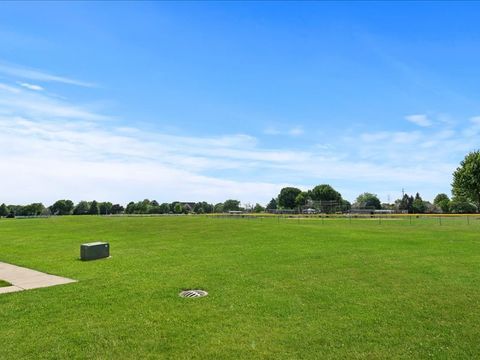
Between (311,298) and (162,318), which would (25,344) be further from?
(311,298)

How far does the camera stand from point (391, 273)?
39.7 feet

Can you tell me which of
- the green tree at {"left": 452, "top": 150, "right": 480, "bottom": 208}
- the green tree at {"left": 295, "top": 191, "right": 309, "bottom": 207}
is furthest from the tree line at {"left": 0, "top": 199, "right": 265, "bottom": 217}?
the green tree at {"left": 452, "top": 150, "right": 480, "bottom": 208}

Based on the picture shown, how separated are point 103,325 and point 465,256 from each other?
14107 mm

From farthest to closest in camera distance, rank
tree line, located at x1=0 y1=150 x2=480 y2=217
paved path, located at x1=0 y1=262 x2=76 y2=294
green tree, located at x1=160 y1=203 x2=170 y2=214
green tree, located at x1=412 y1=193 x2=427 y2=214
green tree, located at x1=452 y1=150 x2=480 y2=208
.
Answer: green tree, located at x1=160 y1=203 x2=170 y2=214 < green tree, located at x1=412 y1=193 x2=427 y2=214 < tree line, located at x1=0 y1=150 x2=480 y2=217 < green tree, located at x1=452 y1=150 x2=480 y2=208 < paved path, located at x1=0 y1=262 x2=76 y2=294

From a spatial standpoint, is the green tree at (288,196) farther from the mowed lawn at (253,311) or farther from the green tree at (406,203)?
the mowed lawn at (253,311)

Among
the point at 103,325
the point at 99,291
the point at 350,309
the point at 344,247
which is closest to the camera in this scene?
the point at 103,325

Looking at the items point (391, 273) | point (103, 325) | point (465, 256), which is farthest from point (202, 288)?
point (465, 256)

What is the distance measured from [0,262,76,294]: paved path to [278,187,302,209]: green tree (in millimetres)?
169600

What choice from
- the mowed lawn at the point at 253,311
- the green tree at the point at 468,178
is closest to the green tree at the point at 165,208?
the green tree at the point at 468,178

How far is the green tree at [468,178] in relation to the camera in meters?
73.9

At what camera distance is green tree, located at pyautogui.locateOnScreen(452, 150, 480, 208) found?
7394 cm

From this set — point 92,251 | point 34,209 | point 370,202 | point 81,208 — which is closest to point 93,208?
point 81,208

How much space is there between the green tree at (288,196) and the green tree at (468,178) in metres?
103

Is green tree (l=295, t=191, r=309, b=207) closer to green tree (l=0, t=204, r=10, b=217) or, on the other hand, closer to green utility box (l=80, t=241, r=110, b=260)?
green tree (l=0, t=204, r=10, b=217)
